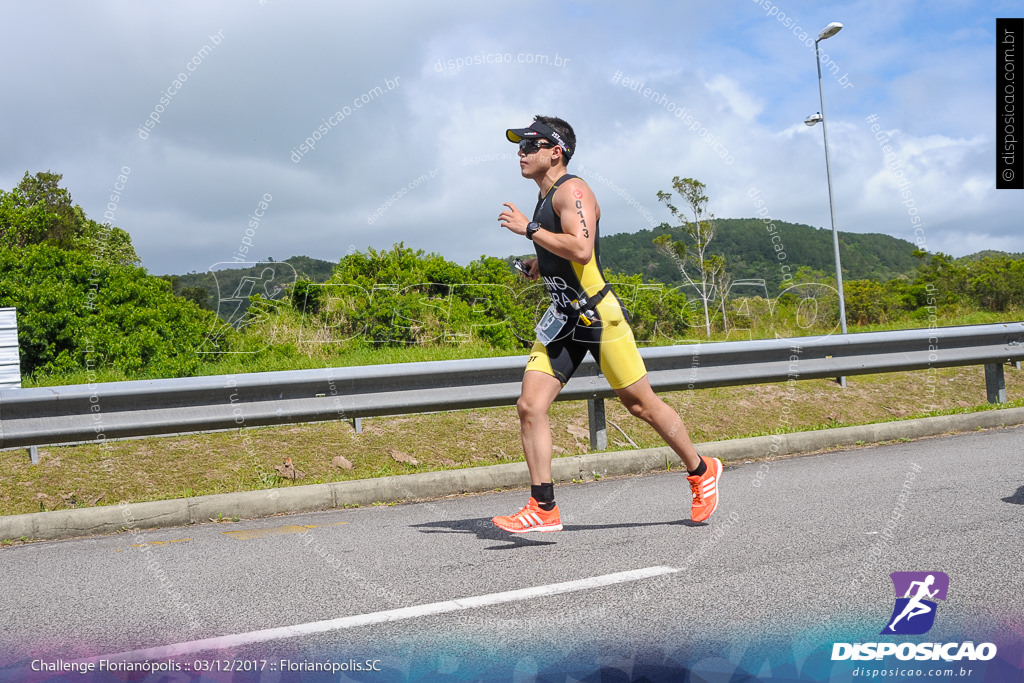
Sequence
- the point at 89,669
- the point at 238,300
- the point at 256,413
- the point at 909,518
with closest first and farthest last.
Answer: the point at 89,669
the point at 909,518
the point at 256,413
the point at 238,300

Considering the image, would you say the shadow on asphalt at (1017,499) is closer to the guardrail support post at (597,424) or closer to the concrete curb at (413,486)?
the concrete curb at (413,486)

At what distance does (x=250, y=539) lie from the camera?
4230 mm

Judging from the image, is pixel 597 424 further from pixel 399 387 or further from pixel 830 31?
pixel 830 31

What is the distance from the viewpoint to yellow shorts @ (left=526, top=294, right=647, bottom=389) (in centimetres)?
411

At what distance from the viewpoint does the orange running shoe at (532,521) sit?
398cm

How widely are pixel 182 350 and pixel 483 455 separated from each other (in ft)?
22.2

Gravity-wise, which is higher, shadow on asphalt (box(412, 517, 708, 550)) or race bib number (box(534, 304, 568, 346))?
race bib number (box(534, 304, 568, 346))

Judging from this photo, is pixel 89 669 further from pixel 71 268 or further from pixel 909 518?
pixel 71 268

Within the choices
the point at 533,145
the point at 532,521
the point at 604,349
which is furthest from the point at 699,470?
the point at 533,145

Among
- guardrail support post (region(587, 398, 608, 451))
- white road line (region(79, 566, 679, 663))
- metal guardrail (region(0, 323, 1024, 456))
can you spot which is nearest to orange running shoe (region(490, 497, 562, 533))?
white road line (region(79, 566, 679, 663))

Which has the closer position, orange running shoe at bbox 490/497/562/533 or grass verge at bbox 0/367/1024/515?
orange running shoe at bbox 490/497/562/533

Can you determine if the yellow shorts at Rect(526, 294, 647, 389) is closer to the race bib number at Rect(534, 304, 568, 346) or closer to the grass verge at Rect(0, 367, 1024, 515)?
the race bib number at Rect(534, 304, 568, 346)

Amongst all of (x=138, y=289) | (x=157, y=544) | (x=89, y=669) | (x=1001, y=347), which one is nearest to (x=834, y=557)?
(x=89, y=669)

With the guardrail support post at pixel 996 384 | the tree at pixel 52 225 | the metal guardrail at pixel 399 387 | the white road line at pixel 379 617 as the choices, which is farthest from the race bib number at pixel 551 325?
the tree at pixel 52 225
